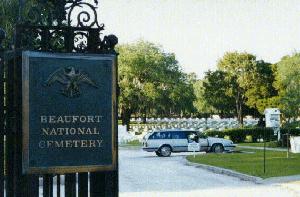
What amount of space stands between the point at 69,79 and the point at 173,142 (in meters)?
26.1

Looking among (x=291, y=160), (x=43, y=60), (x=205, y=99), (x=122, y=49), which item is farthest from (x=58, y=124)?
(x=205, y=99)

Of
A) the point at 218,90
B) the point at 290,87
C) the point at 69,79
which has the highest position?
the point at 218,90

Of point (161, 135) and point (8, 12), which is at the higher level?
point (8, 12)

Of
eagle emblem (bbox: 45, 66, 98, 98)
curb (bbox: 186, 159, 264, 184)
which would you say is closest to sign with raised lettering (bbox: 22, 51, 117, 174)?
eagle emblem (bbox: 45, 66, 98, 98)

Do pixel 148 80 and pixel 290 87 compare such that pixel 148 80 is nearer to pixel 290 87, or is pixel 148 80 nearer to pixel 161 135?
pixel 290 87

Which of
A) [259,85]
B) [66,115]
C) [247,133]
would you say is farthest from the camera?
[259,85]

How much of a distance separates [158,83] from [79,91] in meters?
61.3

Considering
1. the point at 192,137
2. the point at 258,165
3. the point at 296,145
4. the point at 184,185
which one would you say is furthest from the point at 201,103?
the point at 184,185

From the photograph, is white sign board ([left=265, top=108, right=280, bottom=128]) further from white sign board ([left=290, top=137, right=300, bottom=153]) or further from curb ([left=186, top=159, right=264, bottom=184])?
white sign board ([left=290, top=137, right=300, bottom=153])

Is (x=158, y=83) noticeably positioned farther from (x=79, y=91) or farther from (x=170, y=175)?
(x=79, y=91)

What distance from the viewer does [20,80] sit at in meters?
5.52

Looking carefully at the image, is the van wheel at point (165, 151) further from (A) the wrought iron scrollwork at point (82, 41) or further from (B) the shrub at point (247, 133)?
(A) the wrought iron scrollwork at point (82, 41)

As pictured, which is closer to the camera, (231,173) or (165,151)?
(231,173)

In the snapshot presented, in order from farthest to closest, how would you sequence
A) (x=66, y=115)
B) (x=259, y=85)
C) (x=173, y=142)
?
(x=259, y=85)
(x=173, y=142)
(x=66, y=115)
